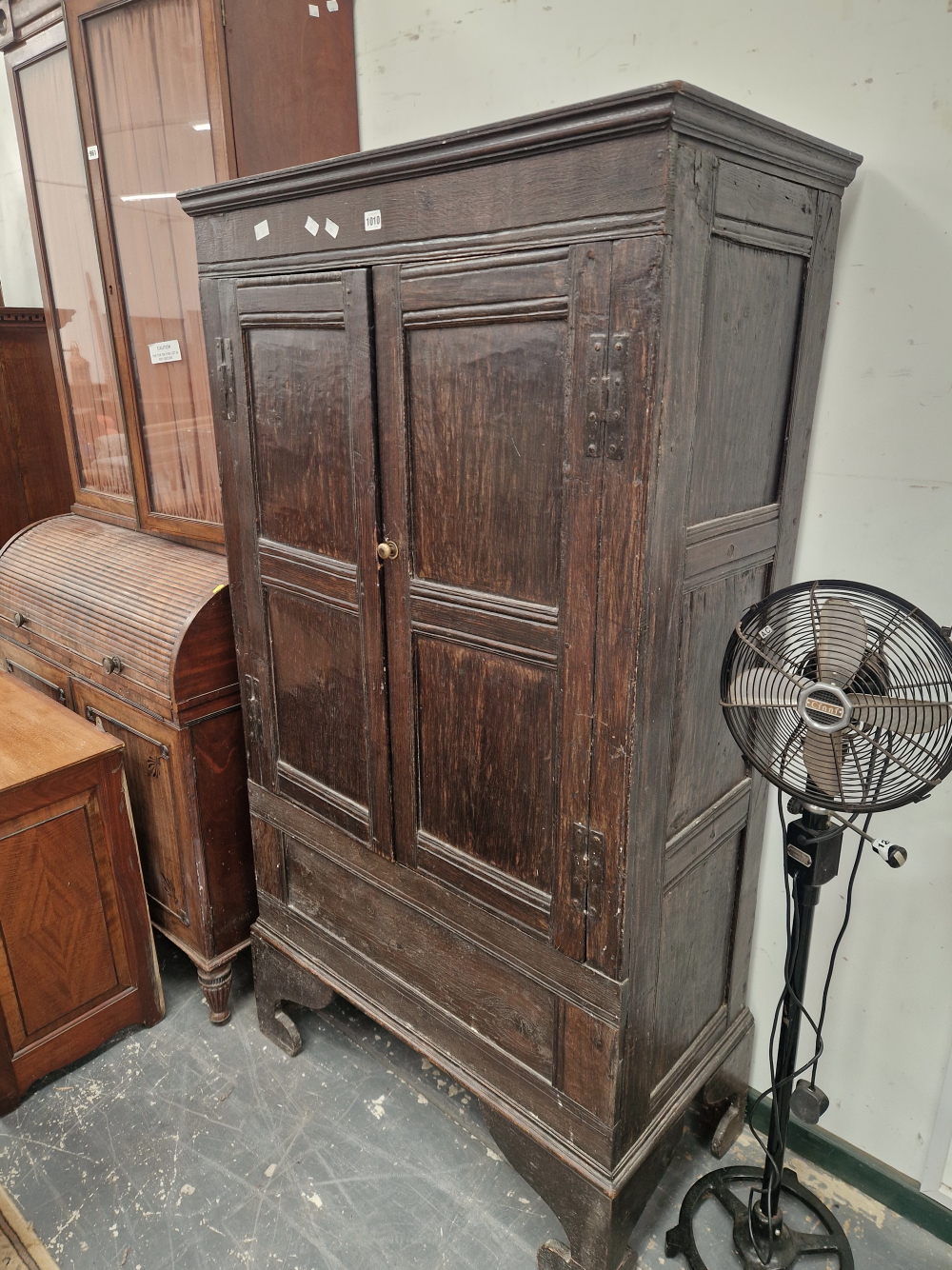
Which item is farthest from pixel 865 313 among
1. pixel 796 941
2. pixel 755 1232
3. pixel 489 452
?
pixel 755 1232

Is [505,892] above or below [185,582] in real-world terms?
below

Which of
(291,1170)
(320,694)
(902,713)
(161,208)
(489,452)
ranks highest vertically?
(161,208)

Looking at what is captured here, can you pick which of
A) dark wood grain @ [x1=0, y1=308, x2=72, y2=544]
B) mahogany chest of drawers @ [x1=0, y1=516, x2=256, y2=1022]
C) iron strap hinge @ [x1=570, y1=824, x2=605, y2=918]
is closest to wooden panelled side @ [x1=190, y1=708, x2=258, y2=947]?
mahogany chest of drawers @ [x1=0, y1=516, x2=256, y2=1022]

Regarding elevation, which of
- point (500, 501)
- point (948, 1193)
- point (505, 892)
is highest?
point (500, 501)

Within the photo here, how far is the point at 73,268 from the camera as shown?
2.46 meters

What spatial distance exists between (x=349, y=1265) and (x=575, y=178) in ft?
6.83

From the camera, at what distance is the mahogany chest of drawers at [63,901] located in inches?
79.4

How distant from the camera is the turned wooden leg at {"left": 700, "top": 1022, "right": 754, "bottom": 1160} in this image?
75.9 inches

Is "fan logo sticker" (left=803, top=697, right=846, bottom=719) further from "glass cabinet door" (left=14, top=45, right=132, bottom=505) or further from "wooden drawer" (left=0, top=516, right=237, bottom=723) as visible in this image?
"glass cabinet door" (left=14, top=45, right=132, bottom=505)

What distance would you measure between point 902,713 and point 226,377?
1.48 m

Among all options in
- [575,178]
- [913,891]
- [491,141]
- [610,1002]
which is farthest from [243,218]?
[913,891]

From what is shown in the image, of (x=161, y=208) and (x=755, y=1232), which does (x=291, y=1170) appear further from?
(x=161, y=208)

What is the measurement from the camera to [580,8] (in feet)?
5.62

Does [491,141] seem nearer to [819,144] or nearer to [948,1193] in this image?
[819,144]
